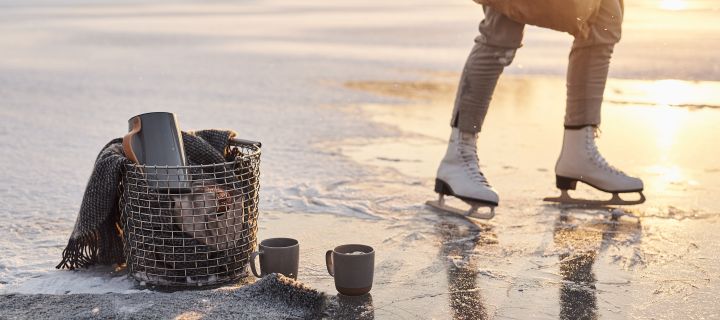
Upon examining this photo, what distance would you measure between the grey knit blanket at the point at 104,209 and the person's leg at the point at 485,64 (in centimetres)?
113

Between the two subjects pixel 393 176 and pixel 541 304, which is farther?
pixel 393 176

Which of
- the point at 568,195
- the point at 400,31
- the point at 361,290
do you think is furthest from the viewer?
the point at 400,31

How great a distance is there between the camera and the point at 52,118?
6457mm

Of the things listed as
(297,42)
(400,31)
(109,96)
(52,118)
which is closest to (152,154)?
(52,118)

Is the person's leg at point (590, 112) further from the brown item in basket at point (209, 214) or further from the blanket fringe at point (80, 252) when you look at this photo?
the blanket fringe at point (80, 252)

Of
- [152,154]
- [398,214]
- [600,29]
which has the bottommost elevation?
[398,214]

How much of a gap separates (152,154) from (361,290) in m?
0.79

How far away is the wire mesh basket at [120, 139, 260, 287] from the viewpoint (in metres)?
2.97

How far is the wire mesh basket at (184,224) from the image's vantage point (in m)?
2.97

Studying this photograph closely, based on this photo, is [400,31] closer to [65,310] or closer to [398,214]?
[398,214]

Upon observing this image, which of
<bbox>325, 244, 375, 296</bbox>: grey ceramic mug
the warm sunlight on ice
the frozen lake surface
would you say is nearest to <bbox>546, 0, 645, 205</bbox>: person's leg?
the frozen lake surface

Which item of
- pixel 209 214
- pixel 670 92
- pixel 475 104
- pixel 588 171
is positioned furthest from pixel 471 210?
pixel 670 92

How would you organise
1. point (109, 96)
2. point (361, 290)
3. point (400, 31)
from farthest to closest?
1. point (400, 31)
2. point (109, 96)
3. point (361, 290)

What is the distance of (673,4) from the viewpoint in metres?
18.5
